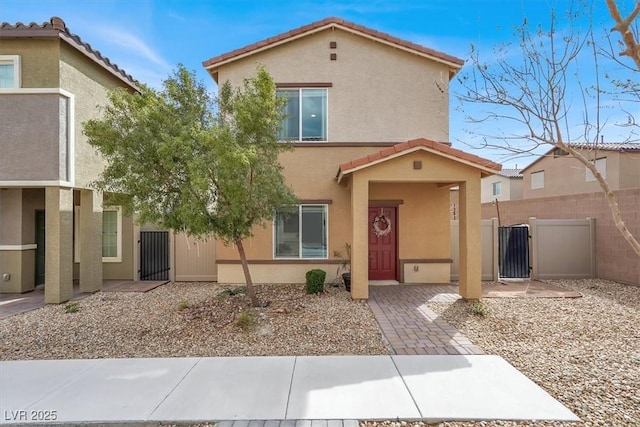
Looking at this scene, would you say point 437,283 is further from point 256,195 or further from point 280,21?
point 280,21

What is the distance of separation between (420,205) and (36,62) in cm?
1194

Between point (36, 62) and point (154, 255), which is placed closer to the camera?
point (36, 62)

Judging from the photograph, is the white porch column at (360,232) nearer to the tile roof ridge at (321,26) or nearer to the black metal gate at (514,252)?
the tile roof ridge at (321,26)

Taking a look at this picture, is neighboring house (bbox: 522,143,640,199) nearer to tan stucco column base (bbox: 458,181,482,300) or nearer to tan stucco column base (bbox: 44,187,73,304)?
tan stucco column base (bbox: 458,181,482,300)

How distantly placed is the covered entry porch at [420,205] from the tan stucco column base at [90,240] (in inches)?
310

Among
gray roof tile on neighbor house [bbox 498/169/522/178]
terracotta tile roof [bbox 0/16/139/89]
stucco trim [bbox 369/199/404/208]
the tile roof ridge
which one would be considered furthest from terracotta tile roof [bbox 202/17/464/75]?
gray roof tile on neighbor house [bbox 498/169/522/178]

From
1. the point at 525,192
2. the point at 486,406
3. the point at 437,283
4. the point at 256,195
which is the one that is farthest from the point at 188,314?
the point at 525,192

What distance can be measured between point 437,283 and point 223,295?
271 inches

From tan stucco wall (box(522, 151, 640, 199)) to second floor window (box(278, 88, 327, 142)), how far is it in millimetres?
12109

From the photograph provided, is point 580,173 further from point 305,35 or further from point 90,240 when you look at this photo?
point 90,240

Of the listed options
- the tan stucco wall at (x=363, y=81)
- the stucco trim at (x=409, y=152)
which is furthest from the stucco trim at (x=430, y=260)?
the tan stucco wall at (x=363, y=81)

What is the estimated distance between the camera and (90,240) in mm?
10648

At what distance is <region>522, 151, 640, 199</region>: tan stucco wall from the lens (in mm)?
18875

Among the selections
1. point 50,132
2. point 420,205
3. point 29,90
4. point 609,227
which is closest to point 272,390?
point 420,205
